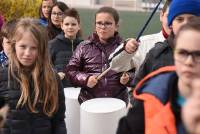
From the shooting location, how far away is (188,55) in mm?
1426

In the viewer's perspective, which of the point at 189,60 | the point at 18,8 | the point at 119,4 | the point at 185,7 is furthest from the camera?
the point at 119,4

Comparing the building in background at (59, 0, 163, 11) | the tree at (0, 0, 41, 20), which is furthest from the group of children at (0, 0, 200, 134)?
the building in background at (59, 0, 163, 11)

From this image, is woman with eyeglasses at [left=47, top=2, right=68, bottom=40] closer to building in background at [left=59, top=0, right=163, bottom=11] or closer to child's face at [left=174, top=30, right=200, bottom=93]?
child's face at [left=174, top=30, right=200, bottom=93]

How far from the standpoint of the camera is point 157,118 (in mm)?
1487

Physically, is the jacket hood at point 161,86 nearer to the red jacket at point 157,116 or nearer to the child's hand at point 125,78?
the red jacket at point 157,116

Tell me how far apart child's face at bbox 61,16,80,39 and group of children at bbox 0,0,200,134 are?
1cm

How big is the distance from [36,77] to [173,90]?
1334 millimetres

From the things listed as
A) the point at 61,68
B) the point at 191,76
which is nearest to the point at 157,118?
the point at 191,76

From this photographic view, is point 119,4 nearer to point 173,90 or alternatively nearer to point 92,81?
point 92,81

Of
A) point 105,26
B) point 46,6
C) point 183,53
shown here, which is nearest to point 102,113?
point 105,26

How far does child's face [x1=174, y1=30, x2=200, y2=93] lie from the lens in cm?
141

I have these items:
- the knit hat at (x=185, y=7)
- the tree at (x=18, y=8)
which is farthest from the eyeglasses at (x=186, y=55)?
the tree at (x=18, y=8)

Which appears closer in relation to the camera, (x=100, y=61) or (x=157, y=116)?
(x=157, y=116)

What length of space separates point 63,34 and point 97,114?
1.51 meters
